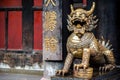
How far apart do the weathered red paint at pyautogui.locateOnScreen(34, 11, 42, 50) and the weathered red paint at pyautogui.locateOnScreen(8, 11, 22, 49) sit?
1.41ft

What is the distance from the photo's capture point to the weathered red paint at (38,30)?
400 inches

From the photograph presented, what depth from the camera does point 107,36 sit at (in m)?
8.90

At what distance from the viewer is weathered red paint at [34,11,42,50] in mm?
10148

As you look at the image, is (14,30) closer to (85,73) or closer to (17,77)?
(17,77)

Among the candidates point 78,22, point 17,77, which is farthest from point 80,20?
point 17,77

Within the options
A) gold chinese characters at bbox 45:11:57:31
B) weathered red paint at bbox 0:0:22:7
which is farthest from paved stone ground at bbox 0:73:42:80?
weathered red paint at bbox 0:0:22:7

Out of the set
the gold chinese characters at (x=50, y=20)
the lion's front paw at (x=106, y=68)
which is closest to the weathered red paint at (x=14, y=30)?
the gold chinese characters at (x=50, y=20)

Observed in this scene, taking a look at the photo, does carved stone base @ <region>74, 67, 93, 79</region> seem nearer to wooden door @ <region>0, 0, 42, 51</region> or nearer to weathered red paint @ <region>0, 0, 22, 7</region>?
wooden door @ <region>0, 0, 42, 51</region>

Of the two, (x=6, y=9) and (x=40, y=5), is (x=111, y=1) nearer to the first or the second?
(x=40, y=5)

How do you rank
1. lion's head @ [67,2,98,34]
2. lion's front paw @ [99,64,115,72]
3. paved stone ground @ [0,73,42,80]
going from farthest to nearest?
paved stone ground @ [0,73,42,80] < lion's front paw @ [99,64,115,72] < lion's head @ [67,2,98,34]

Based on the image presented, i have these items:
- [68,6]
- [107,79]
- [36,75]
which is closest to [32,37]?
[36,75]

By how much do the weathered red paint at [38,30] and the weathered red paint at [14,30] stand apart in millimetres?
431

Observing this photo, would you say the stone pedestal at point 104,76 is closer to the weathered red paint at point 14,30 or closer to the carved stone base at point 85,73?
the carved stone base at point 85,73

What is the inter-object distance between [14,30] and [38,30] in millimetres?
683
